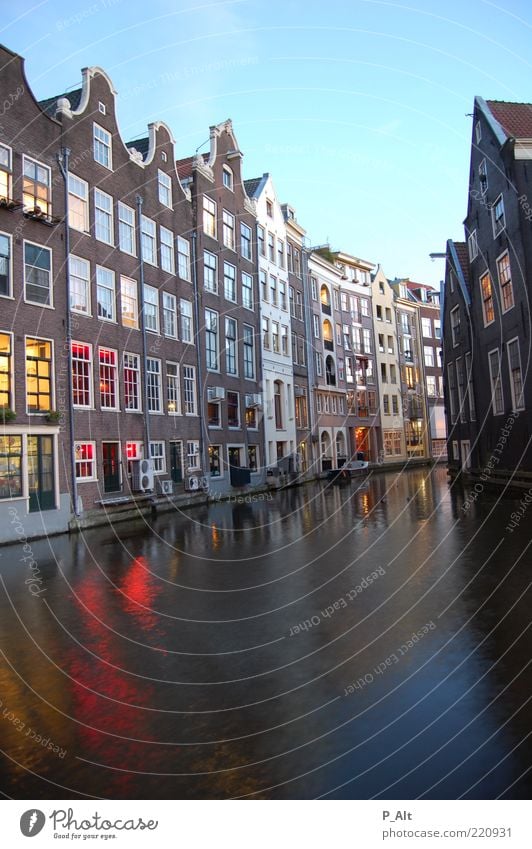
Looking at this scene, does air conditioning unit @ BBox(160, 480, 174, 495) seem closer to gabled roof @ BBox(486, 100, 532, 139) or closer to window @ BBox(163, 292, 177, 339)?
window @ BBox(163, 292, 177, 339)

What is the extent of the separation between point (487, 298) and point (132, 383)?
18628mm

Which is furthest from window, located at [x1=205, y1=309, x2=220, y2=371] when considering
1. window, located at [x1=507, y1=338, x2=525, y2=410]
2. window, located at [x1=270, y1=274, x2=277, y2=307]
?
window, located at [x1=507, y1=338, x2=525, y2=410]

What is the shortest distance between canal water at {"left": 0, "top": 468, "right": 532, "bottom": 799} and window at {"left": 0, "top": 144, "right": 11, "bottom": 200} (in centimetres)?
1336

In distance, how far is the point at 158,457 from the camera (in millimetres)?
29578

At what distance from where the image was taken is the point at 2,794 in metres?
4.38

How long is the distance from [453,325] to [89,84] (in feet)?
83.4

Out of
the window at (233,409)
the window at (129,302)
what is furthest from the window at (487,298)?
the window at (129,302)

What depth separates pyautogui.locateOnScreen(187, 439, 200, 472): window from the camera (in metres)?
32.5

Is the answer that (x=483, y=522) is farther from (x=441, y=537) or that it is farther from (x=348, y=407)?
(x=348, y=407)

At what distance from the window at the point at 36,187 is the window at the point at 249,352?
1968cm

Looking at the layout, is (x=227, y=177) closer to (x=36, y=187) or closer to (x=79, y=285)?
(x=79, y=285)

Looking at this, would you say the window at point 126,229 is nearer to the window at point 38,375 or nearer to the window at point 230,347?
the window at point 38,375

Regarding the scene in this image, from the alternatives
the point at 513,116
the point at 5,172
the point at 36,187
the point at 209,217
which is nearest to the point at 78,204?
the point at 36,187

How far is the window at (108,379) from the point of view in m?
25.6
